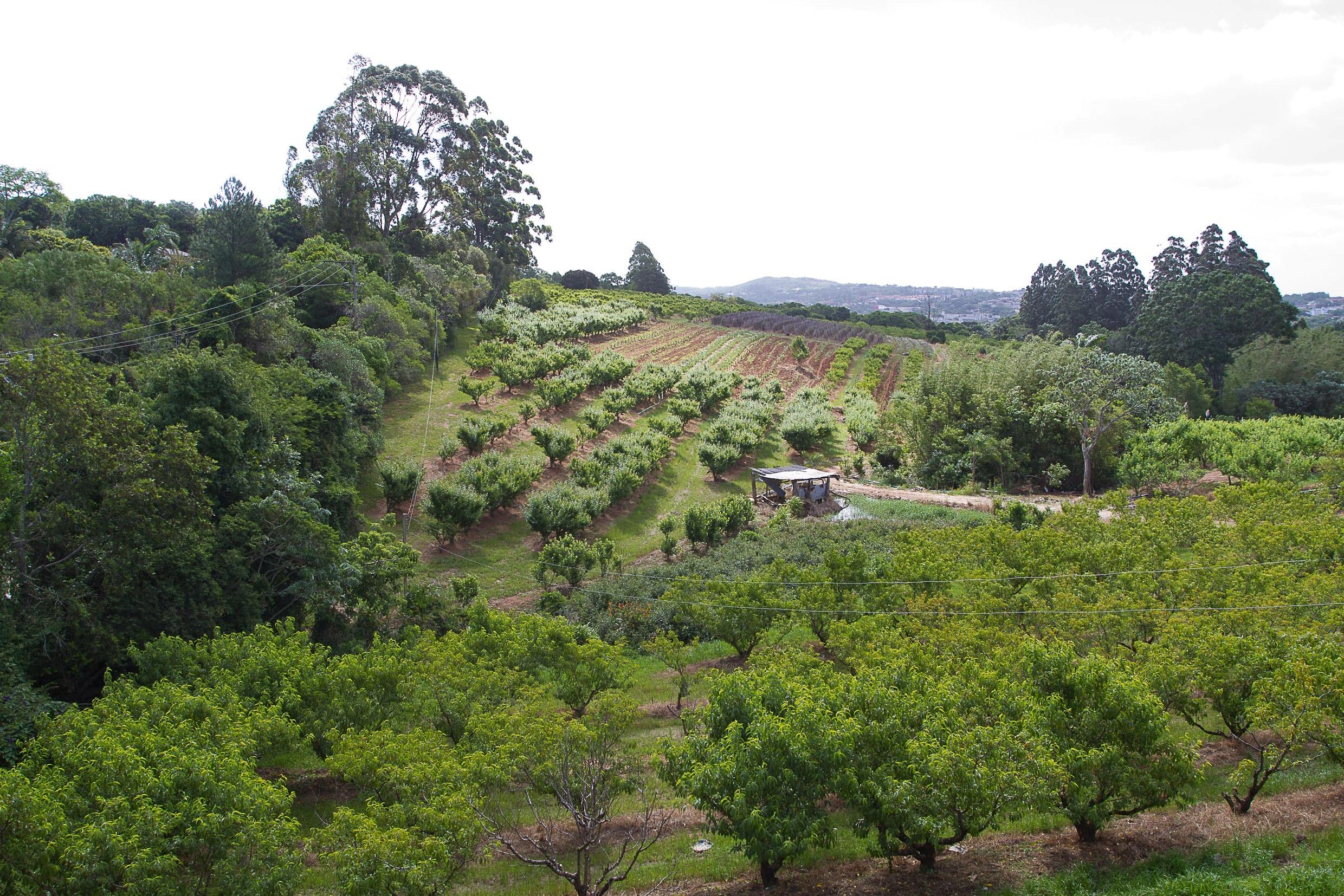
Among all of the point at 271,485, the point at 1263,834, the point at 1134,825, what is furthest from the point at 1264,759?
the point at 271,485

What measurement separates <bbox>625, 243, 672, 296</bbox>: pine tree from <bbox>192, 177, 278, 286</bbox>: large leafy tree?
66.2 metres

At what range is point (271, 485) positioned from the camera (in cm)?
2242

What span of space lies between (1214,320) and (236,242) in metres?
70.6

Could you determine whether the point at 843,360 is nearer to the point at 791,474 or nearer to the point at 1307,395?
the point at 1307,395

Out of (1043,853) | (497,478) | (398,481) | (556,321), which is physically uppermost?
(556,321)

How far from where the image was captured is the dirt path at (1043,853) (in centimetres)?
1127

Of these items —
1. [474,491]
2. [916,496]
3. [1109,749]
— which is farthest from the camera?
[916,496]

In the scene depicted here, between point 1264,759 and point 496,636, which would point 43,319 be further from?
point 1264,759

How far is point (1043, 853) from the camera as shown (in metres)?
12.0

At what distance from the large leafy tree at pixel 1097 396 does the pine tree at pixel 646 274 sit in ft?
223

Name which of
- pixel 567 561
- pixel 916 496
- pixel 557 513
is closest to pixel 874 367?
pixel 916 496

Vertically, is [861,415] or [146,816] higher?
[861,415]

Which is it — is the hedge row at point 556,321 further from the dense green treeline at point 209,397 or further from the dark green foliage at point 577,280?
the dark green foliage at point 577,280

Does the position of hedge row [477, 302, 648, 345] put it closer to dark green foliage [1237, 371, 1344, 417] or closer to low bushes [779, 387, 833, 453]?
low bushes [779, 387, 833, 453]
